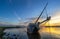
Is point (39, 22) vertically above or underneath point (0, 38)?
above

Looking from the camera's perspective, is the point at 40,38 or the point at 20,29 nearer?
the point at 40,38

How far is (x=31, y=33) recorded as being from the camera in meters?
9.75

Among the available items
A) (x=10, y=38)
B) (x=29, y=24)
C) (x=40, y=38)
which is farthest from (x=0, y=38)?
(x=29, y=24)

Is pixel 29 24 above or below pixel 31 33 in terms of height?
above

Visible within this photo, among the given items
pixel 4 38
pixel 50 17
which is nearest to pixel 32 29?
pixel 50 17

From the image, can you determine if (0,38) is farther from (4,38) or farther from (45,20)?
(45,20)

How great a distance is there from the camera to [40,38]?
7.64m

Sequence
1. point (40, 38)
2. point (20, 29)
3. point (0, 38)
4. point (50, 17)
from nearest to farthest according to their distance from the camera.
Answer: point (0, 38) < point (40, 38) < point (50, 17) < point (20, 29)

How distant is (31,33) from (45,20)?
6.03 ft

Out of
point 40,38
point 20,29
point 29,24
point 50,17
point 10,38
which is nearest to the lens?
point 10,38

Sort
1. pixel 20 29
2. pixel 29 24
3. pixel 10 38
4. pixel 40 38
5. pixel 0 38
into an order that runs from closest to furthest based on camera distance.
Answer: pixel 0 38
pixel 10 38
pixel 40 38
pixel 29 24
pixel 20 29

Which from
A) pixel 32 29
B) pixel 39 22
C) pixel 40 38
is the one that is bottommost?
pixel 40 38

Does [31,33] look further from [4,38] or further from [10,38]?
[4,38]

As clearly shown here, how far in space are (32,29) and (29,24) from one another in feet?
1.94
